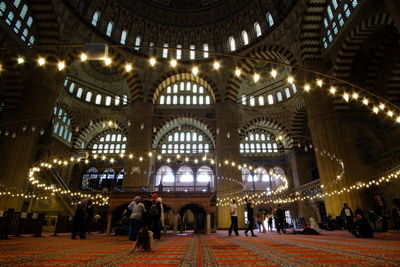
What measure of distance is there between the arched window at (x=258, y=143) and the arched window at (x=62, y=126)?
715 inches

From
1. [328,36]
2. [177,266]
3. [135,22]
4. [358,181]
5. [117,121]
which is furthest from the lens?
[117,121]

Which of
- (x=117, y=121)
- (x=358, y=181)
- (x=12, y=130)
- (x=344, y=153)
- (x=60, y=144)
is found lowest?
(x=358, y=181)

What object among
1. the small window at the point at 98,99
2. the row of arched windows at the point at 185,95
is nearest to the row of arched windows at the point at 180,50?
the row of arched windows at the point at 185,95

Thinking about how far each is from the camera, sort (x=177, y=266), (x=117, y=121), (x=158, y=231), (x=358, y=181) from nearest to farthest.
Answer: (x=177, y=266), (x=158, y=231), (x=358, y=181), (x=117, y=121)

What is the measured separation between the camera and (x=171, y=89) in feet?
80.9

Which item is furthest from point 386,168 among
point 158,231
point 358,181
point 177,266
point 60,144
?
point 60,144

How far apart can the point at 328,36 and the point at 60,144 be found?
23278 millimetres

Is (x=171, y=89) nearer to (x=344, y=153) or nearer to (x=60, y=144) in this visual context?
(x=60, y=144)

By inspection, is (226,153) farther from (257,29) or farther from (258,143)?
(257,29)

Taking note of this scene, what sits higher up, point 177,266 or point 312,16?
point 312,16

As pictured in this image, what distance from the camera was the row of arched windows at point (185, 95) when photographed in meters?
24.0

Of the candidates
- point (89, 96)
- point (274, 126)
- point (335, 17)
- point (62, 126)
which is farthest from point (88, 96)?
point (335, 17)

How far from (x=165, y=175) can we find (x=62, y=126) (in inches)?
457

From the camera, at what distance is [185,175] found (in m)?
26.2
